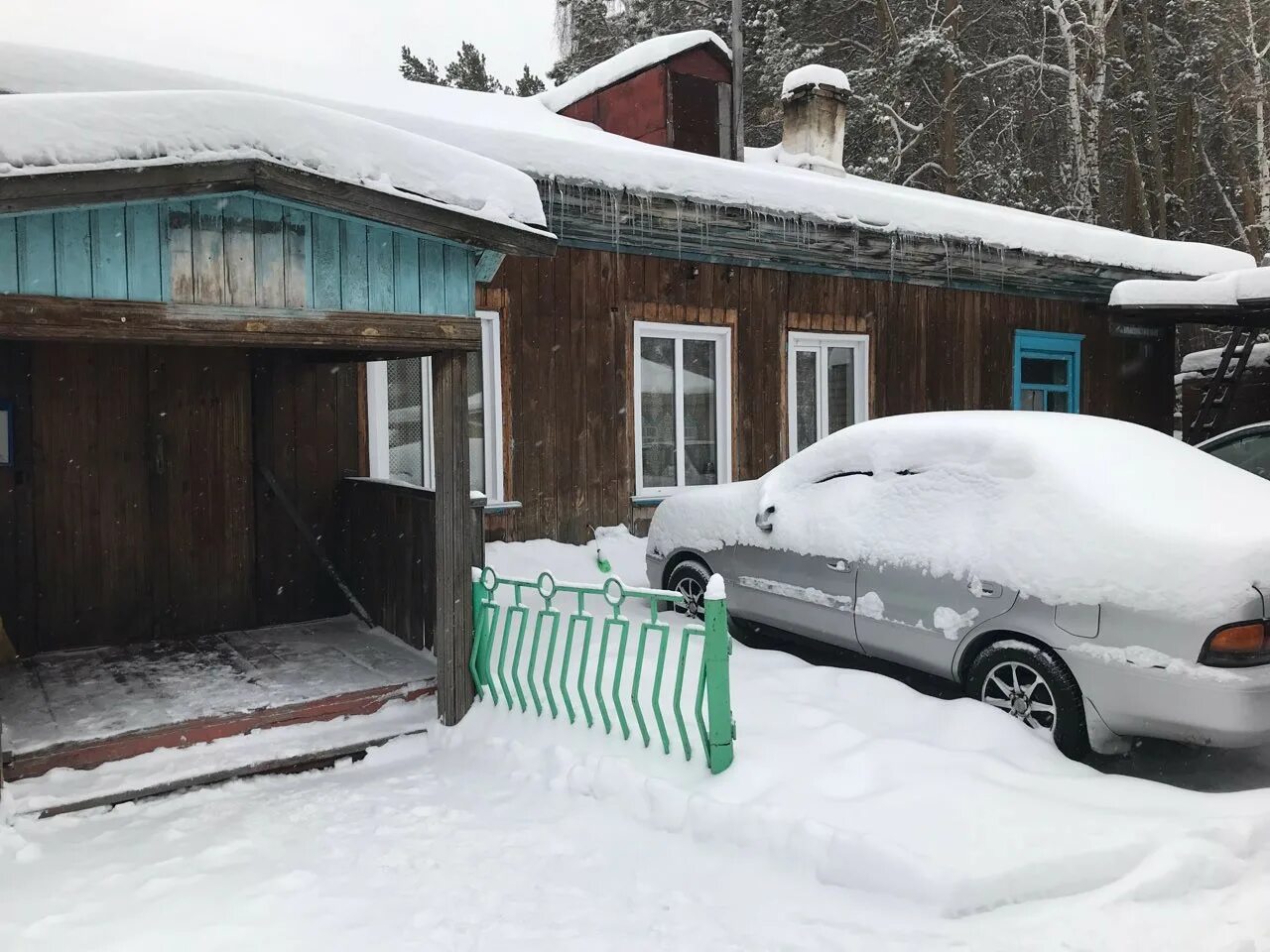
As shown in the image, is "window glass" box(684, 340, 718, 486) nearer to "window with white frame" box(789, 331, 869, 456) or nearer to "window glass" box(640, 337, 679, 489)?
"window glass" box(640, 337, 679, 489)

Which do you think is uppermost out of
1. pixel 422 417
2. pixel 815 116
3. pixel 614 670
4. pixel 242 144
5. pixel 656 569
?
pixel 815 116

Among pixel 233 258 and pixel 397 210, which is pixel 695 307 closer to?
pixel 397 210

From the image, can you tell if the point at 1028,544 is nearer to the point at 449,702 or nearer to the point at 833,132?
the point at 449,702

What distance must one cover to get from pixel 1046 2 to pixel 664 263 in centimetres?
1756

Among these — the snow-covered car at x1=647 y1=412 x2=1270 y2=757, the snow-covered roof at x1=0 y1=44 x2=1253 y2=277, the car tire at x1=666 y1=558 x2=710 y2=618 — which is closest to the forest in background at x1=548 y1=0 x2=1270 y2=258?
the snow-covered roof at x1=0 y1=44 x2=1253 y2=277

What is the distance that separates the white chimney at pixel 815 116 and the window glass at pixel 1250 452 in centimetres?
648

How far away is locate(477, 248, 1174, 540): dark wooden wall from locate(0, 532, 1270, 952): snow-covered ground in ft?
12.2

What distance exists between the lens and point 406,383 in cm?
743

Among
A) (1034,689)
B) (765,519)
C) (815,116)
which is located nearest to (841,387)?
(765,519)

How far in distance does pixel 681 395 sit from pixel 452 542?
4.30m

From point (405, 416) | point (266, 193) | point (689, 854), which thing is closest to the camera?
point (689, 854)

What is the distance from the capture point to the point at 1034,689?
14.7 ft

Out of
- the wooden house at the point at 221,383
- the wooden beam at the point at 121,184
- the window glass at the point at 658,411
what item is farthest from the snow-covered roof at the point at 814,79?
the wooden beam at the point at 121,184

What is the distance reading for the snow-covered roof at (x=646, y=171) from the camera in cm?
610
